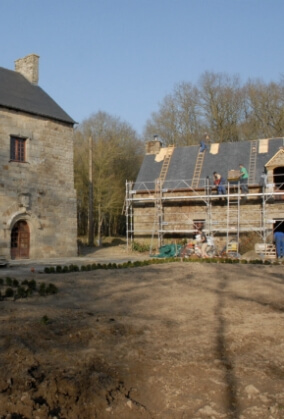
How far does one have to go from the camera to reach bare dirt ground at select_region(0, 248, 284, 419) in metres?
4.61

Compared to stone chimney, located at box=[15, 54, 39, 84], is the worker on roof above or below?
below

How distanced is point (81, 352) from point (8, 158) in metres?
16.7

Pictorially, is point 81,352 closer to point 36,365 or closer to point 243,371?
point 36,365

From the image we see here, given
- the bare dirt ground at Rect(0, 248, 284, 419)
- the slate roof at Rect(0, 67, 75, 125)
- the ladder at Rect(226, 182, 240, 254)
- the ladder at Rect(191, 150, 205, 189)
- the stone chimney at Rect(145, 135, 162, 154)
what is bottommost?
the bare dirt ground at Rect(0, 248, 284, 419)

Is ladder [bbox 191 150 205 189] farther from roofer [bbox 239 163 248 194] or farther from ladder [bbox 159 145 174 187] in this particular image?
roofer [bbox 239 163 248 194]

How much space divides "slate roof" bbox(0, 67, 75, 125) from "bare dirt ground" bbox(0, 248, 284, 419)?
1420 cm

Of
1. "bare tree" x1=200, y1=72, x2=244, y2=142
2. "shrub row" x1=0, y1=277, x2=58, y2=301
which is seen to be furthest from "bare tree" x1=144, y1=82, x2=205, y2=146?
"shrub row" x1=0, y1=277, x2=58, y2=301

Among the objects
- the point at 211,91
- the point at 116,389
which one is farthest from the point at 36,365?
the point at 211,91

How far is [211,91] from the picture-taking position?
42.4 meters

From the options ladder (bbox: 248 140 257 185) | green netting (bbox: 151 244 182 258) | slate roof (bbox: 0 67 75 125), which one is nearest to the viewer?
slate roof (bbox: 0 67 75 125)

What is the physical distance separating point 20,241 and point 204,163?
11306 mm

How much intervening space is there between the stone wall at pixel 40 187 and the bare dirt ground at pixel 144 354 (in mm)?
12343

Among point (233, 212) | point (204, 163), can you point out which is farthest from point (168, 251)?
point (204, 163)

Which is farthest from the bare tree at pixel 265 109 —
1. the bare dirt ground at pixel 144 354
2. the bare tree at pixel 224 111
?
the bare dirt ground at pixel 144 354
